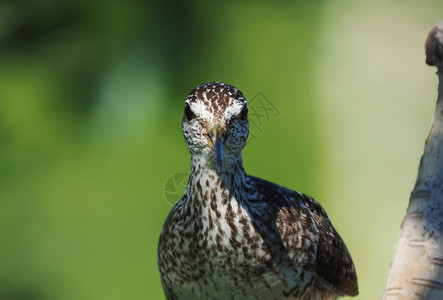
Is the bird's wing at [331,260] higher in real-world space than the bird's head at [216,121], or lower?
lower

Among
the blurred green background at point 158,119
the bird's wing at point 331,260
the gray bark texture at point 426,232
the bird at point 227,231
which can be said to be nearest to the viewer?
the gray bark texture at point 426,232

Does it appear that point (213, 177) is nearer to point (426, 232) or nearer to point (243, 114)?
point (243, 114)

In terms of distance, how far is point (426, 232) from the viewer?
3.04 meters

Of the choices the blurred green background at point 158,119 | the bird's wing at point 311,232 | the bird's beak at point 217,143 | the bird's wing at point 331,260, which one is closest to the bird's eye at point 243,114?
the bird's beak at point 217,143

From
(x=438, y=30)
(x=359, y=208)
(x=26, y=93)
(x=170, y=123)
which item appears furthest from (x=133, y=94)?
(x=438, y=30)

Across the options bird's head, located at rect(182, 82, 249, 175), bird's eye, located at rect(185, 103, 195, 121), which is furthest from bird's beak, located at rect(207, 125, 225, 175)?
bird's eye, located at rect(185, 103, 195, 121)

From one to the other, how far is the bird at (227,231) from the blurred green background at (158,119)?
4.97 feet

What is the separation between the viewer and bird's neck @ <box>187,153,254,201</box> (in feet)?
13.2

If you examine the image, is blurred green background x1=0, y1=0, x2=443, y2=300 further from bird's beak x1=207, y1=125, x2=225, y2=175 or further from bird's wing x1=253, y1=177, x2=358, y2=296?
bird's beak x1=207, y1=125, x2=225, y2=175

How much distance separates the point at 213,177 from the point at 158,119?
6.98 feet

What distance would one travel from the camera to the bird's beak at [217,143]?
12.3 feet

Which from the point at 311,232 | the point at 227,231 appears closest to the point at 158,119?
the point at 311,232

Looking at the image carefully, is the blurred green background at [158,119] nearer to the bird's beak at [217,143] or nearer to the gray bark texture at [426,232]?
the bird's beak at [217,143]

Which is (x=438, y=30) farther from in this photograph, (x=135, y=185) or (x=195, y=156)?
(x=135, y=185)
